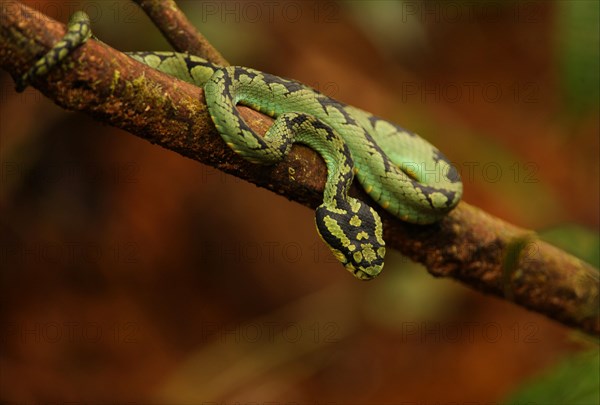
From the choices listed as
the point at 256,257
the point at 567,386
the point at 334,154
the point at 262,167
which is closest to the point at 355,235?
the point at 334,154

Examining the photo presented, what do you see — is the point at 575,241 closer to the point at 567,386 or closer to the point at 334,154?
the point at 567,386

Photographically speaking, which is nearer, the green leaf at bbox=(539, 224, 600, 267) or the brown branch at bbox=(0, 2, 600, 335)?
the green leaf at bbox=(539, 224, 600, 267)

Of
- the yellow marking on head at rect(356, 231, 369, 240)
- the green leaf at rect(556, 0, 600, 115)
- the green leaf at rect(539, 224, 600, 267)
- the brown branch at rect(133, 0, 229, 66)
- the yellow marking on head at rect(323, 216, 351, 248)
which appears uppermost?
the brown branch at rect(133, 0, 229, 66)

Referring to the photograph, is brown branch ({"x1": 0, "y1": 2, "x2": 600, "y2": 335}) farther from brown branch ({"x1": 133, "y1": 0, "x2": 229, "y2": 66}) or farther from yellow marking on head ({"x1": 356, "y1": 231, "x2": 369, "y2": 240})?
brown branch ({"x1": 133, "y1": 0, "x2": 229, "y2": 66})

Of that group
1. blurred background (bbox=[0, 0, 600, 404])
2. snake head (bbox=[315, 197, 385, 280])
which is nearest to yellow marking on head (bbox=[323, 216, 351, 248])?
snake head (bbox=[315, 197, 385, 280])

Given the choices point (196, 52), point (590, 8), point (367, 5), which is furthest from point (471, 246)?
point (590, 8)
